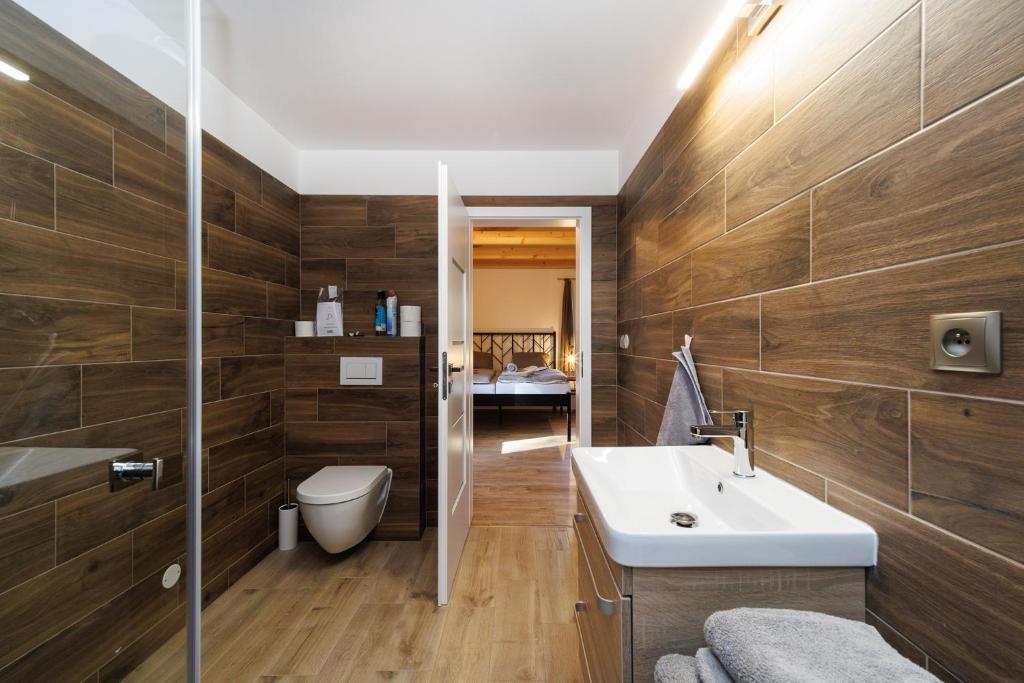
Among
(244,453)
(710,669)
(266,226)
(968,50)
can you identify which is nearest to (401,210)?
(266,226)

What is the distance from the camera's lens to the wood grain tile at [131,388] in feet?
3.04

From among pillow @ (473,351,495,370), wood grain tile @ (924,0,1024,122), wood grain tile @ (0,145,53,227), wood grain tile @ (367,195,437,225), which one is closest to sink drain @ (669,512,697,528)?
wood grain tile @ (924,0,1024,122)

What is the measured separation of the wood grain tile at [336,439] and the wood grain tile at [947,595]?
88.5 inches

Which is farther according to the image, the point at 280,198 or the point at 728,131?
the point at 280,198

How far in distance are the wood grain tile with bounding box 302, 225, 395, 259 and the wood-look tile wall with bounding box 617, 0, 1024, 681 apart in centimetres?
199

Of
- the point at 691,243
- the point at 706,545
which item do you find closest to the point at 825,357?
the point at 706,545

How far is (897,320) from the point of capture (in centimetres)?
75

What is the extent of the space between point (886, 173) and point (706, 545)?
73 cm

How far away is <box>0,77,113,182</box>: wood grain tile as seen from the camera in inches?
31.9

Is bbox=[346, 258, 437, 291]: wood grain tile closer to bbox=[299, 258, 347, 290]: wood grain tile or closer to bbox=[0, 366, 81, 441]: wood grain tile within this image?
bbox=[299, 258, 347, 290]: wood grain tile

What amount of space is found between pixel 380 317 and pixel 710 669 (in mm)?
2325

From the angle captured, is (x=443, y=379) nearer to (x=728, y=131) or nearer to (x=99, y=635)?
(x=99, y=635)

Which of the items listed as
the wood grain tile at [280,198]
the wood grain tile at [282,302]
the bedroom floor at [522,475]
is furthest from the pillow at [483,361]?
the wood grain tile at [280,198]

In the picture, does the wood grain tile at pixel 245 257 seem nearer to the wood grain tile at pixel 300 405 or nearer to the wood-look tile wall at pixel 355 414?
the wood-look tile wall at pixel 355 414
